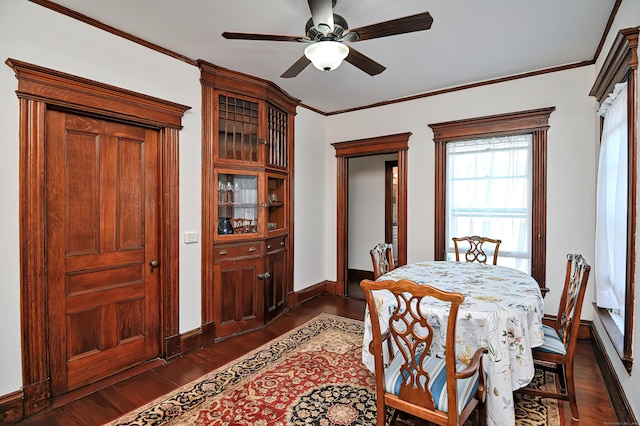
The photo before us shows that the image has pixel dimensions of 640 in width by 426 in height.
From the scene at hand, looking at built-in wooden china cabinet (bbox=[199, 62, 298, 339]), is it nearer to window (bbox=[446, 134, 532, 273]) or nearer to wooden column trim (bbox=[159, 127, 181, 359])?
wooden column trim (bbox=[159, 127, 181, 359])

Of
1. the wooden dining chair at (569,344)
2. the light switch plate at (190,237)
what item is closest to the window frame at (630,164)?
the wooden dining chair at (569,344)

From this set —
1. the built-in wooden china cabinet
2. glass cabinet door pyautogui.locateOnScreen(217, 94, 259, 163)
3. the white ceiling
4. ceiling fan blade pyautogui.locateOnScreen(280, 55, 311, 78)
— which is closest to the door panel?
the built-in wooden china cabinet

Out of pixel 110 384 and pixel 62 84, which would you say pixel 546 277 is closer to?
pixel 110 384

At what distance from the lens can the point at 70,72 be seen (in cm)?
235

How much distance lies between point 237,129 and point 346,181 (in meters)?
1.98

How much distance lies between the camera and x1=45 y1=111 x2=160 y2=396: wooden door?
234cm

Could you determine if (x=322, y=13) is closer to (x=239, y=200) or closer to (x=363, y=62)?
(x=363, y=62)

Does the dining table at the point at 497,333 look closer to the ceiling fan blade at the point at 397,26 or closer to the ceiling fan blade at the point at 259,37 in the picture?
the ceiling fan blade at the point at 397,26

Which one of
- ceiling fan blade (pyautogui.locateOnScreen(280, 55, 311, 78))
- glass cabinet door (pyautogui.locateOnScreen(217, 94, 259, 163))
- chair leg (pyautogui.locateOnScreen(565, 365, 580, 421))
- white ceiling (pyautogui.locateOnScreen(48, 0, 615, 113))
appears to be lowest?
chair leg (pyautogui.locateOnScreen(565, 365, 580, 421))

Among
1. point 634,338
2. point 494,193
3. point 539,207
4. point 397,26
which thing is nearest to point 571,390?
point 634,338

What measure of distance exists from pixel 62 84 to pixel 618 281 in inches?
169

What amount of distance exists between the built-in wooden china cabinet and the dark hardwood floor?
0.30 m

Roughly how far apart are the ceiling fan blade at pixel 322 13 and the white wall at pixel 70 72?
1687mm

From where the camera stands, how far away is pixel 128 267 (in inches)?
110
